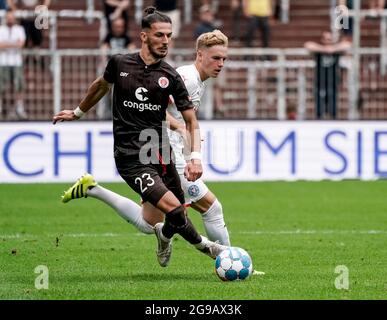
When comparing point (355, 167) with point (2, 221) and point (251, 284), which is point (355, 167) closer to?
point (2, 221)

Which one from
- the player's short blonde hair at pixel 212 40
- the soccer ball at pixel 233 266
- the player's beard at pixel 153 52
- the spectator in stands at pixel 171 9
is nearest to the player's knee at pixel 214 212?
the soccer ball at pixel 233 266

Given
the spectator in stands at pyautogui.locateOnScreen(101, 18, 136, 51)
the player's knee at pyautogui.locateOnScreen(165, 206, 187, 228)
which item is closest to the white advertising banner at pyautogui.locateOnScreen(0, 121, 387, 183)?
the spectator in stands at pyautogui.locateOnScreen(101, 18, 136, 51)

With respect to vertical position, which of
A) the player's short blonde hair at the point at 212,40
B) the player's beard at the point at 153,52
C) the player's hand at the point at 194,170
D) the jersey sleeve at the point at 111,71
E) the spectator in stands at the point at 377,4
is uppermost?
the spectator in stands at the point at 377,4

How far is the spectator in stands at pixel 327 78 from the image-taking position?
2264 cm

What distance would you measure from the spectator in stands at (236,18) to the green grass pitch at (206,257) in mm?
6061

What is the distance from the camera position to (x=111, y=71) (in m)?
11.2

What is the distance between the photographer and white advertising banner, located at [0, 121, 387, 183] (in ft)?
69.3

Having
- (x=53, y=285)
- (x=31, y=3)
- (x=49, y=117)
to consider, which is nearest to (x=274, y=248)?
(x=53, y=285)

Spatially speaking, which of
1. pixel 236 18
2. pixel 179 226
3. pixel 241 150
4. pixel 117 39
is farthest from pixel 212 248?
pixel 236 18

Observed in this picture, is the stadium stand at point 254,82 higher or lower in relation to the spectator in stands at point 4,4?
lower

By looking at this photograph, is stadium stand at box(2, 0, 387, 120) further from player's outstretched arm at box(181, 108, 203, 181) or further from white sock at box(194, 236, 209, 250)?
player's outstretched arm at box(181, 108, 203, 181)

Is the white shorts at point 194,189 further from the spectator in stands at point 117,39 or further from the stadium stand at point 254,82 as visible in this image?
the spectator in stands at point 117,39

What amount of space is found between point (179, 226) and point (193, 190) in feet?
3.00

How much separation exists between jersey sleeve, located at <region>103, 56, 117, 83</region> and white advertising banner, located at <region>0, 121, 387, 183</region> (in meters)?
9.82
